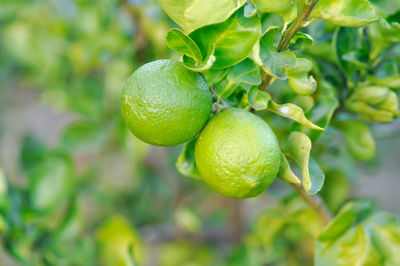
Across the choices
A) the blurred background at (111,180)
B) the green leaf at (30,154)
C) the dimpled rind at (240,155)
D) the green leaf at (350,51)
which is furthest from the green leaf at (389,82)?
the green leaf at (30,154)

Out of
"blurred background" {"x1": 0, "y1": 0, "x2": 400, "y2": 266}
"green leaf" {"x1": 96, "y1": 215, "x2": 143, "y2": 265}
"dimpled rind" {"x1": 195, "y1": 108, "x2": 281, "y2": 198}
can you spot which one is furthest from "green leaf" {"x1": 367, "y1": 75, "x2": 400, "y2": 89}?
"green leaf" {"x1": 96, "y1": 215, "x2": 143, "y2": 265}

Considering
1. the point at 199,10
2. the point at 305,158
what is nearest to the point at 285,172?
the point at 305,158

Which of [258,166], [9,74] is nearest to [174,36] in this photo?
[258,166]

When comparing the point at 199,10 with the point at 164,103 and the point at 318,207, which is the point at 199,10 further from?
the point at 318,207

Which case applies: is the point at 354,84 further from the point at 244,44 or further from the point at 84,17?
the point at 84,17

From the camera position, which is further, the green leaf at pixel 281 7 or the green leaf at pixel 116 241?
the green leaf at pixel 116 241

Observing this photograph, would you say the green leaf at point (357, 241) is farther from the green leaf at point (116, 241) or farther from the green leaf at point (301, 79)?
the green leaf at point (116, 241)
